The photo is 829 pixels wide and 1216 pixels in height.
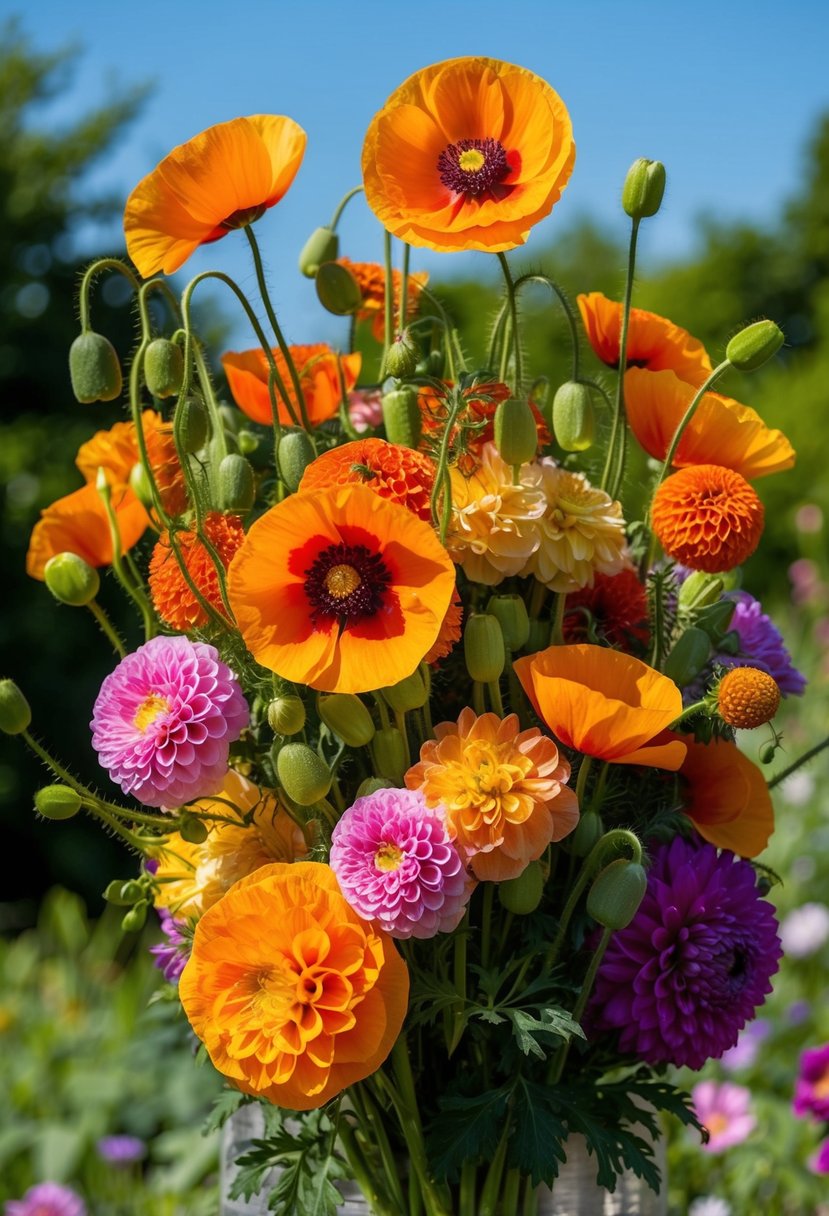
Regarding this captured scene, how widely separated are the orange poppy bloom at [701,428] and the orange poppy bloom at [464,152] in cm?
12

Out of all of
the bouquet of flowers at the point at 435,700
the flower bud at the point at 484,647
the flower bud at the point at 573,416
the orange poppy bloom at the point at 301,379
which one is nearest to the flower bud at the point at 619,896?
the bouquet of flowers at the point at 435,700

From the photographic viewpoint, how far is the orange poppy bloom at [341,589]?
22.1 inches

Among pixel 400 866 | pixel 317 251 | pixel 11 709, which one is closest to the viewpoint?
pixel 400 866

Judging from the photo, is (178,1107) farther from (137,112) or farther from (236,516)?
(137,112)

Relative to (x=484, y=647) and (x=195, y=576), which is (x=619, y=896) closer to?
(x=484, y=647)

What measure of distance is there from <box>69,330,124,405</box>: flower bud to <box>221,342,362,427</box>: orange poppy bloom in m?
0.08

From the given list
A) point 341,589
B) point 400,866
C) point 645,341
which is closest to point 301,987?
point 400,866

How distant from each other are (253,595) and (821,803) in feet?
6.47

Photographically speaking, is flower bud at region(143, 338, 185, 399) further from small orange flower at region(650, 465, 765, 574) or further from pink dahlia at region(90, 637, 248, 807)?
small orange flower at region(650, 465, 765, 574)

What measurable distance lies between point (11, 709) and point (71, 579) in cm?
8

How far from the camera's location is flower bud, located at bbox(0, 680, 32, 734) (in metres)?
0.65

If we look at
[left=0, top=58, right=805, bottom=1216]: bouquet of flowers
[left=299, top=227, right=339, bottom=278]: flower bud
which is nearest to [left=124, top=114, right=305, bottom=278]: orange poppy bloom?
[left=0, top=58, right=805, bottom=1216]: bouquet of flowers

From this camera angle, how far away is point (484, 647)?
0.60 m

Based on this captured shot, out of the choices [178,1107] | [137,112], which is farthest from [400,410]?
[137,112]
